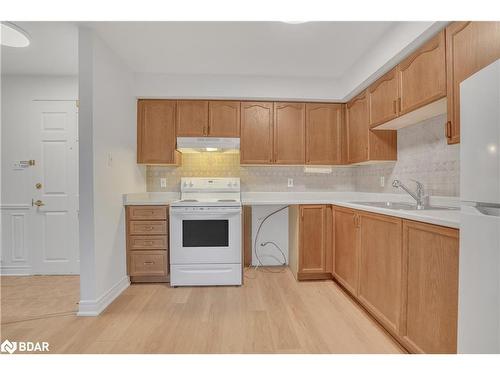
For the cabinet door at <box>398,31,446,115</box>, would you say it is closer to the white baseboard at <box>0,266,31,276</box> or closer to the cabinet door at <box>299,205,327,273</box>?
the cabinet door at <box>299,205,327,273</box>

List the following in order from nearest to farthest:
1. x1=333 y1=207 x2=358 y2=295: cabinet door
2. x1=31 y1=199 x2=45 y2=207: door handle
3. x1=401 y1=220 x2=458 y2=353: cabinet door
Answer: x1=401 y1=220 x2=458 y2=353: cabinet door → x1=333 y1=207 x2=358 y2=295: cabinet door → x1=31 y1=199 x2=45 y2=207: door handle

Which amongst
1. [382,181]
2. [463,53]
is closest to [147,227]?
[382,181]

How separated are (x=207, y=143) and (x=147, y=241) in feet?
4.24

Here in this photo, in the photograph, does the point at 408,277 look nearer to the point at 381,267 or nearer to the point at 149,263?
the point at 381,267

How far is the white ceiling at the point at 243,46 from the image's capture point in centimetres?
207

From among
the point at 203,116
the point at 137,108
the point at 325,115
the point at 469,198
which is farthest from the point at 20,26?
the point at 469,198

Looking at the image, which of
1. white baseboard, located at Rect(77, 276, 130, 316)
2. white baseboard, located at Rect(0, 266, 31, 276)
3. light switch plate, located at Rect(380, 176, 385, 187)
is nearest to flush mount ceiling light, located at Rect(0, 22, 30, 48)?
white baseboard, located at Rect(77, 276, 130, 316)

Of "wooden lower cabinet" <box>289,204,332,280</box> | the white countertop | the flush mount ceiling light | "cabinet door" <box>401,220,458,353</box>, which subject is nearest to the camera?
"cabinet door" <box>401,220,458,353</box>

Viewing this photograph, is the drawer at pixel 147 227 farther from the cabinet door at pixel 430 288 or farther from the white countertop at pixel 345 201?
the cabinet door at pixel 430 288

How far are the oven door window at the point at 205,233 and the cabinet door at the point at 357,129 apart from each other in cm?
166

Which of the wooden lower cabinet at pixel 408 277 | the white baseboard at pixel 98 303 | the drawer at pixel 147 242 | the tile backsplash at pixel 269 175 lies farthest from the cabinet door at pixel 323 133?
the white baseboard at pixel 98 303

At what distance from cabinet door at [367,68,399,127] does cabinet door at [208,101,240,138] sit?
1.49 meters

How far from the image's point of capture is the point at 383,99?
230cm
